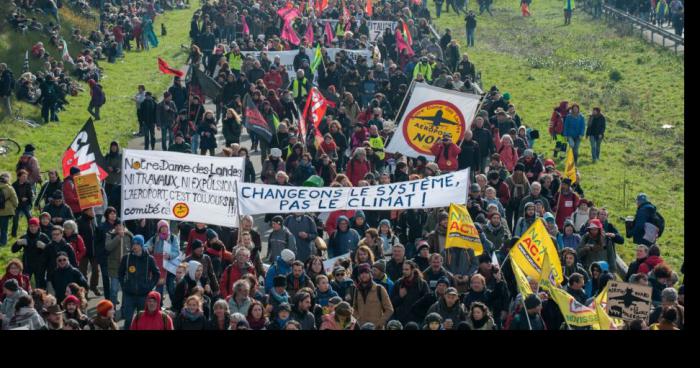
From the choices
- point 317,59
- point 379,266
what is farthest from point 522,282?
point 317,59

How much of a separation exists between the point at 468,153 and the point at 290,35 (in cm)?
1651

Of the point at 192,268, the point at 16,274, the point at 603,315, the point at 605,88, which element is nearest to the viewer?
the point at 603,315

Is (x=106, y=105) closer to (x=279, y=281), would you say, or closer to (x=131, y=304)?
(x=131, y=304)

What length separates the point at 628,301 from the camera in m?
14.9

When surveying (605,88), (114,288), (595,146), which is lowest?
(114,288)

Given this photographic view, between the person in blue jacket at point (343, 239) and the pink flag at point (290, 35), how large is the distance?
21.1m

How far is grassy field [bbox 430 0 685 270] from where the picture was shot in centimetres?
A: 2993

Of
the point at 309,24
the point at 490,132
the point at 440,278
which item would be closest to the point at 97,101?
the point at 309,24

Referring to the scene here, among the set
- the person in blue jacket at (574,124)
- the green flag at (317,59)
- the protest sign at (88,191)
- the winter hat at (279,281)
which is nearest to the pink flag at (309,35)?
the green flag at (317,59)

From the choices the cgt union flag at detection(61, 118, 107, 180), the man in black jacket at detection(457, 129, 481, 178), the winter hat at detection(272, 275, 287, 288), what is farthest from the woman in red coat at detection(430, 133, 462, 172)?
the winter hat at detection(272, 275, 287, 288)

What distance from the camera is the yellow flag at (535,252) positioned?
53.9 ft

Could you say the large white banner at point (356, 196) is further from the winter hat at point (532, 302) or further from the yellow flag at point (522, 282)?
the winter hat at point (532, 302)

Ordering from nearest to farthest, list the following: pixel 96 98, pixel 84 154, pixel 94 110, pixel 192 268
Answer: pixel 192 268
pixel 84 154
pixel 96 98
pixel 94 110
